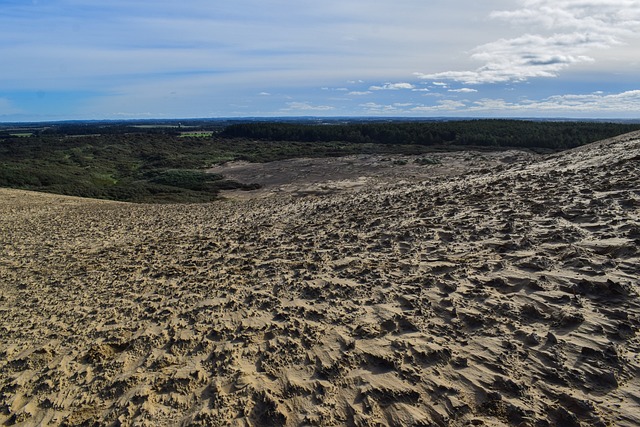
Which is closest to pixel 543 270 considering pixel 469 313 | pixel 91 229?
pixel 469 313

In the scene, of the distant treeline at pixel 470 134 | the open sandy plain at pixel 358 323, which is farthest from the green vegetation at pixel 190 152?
the open sandy plain at pixel 358 323

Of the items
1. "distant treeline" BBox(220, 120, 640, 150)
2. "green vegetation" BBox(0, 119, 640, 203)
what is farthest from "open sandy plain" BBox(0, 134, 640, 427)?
"distant treeline" BBox(220, 120, 640, 150)

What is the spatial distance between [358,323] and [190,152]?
216 ft

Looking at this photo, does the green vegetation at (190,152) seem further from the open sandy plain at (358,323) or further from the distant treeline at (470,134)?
the open sandy plain at (358,323)

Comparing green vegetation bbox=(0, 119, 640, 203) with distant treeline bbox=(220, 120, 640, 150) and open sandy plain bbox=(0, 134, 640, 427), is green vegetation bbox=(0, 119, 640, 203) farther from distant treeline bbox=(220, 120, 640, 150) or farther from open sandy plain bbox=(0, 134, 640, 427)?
open sandy plain bbox=(0, 134, 640, 427)

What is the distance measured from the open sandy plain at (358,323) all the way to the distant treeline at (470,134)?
2056 inches

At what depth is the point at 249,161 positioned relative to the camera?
5344 centimetres

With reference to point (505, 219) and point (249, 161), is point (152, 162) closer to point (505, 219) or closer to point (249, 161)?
point (249, 161)

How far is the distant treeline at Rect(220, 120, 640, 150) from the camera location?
58031mm

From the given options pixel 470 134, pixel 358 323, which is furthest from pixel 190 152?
pixel 358 323

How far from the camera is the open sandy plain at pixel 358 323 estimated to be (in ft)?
14.3

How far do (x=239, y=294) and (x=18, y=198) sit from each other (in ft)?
64.6

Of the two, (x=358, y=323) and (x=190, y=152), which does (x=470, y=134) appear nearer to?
(x=190, y=152)

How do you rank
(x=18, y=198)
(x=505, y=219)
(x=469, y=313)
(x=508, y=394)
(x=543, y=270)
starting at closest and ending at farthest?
(x=508, y=394) < (x=469, y=313) < (x=543, y=270) < (x=505, y=219) < (x=18, y=198)
